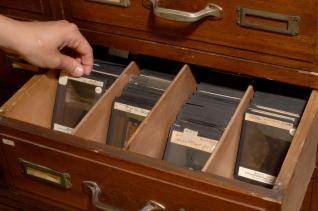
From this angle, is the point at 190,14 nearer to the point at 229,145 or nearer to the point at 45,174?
the point at 229,145

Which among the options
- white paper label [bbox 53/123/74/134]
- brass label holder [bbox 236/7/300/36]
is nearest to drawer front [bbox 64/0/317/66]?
brass label holder [bbox 236/7/300/36]

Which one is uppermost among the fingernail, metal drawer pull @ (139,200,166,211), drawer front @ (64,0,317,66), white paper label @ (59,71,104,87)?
drawer front @ (64,0,317,66)

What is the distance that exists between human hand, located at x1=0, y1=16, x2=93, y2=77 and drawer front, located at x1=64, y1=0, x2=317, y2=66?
0.06m

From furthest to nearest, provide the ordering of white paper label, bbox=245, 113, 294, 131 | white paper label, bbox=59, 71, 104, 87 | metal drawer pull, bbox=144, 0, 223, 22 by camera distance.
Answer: white paper label, bbox=59, 71, 104, 87 → white paper label, bbox=245, 113, 294, 131 → metal drawer pull, bbox=144, 0, 223, 22

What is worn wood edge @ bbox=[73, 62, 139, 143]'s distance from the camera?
40.6 inches

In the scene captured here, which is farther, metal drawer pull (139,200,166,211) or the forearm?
the forearm

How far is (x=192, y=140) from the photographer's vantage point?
1.04 meters

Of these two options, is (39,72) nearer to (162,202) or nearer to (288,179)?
(162,202)

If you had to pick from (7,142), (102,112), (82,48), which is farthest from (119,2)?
(7,142)

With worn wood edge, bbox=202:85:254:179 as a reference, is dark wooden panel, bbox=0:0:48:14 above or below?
above

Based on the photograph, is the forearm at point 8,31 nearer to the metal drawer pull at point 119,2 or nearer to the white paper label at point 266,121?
the metal drawer pull at point 119,2

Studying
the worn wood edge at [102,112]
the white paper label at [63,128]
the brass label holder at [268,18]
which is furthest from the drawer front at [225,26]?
the white paper label at [63,128]

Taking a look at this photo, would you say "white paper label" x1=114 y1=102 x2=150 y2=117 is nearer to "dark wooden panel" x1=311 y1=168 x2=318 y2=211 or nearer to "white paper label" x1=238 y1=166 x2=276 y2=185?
"white paper label" x1=238 y1=166 x2=276 y2=185

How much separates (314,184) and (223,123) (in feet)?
0.78
